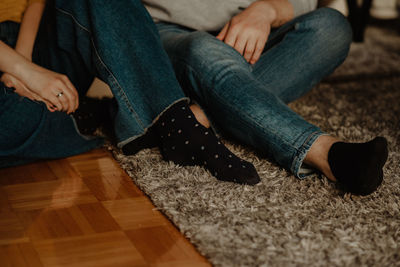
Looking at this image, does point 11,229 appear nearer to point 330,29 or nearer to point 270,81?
point 270,81

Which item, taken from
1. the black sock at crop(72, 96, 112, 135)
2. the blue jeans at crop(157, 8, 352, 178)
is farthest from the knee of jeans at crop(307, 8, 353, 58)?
the black sock at crop(72, 96, 112, 135)

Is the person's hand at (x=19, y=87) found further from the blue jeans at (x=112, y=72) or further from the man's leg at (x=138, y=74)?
the man's leg at (x=138, y=74)

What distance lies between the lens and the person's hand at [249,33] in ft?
2.84

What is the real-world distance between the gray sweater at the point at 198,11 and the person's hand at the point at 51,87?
28cm

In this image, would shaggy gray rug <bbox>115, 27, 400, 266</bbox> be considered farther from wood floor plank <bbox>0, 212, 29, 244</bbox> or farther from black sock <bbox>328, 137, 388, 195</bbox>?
wood floor plank <bbox>0, 212, 29, 244</bbox>

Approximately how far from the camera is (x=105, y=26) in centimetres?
78

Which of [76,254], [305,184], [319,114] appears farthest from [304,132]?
[319,114]

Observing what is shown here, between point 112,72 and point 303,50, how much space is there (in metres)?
0.41

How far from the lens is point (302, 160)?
2.38 ft

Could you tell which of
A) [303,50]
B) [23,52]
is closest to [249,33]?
[303,50]

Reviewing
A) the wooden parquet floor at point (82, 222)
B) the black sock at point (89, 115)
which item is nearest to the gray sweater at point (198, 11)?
the black sock at point (89, 115)

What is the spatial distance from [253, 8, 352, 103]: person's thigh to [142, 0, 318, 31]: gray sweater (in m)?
0.12

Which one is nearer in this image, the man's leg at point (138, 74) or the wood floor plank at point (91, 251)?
the wood floor plank at point (91, 251)

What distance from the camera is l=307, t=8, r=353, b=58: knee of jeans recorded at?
0.91 metres
